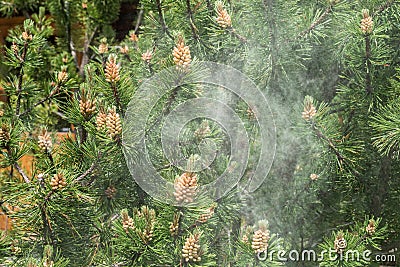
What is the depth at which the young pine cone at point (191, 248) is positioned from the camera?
3.62 feet

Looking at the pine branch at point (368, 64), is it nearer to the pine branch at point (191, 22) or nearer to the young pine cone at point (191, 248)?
the pine branch at point (191, 22)

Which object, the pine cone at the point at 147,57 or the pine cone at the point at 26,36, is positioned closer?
the pine cone at the point at 147,57

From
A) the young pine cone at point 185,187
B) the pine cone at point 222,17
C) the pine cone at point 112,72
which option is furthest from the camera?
the pine cone at point 222,17

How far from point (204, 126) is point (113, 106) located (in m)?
0.25

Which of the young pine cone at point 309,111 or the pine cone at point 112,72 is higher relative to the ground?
the pine cone at point 112,72

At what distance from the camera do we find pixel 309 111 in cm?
125

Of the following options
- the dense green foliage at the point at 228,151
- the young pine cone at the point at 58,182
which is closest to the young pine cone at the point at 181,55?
the dense green foliage at the point at 228,151

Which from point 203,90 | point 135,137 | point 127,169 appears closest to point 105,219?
point 127,169

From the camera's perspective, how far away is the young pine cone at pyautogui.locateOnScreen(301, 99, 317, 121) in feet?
4.10

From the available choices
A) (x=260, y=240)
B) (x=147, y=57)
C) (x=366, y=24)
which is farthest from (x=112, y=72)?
(x=366, y=24)

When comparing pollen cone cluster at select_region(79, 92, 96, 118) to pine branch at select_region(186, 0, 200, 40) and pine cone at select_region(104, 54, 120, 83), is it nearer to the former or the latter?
pine cone at select_region(104, 54, 120, 83)

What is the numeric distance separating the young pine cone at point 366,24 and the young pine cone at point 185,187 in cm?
51

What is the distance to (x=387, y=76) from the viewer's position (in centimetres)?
138

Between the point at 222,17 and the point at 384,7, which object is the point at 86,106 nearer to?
the point at 222,17
